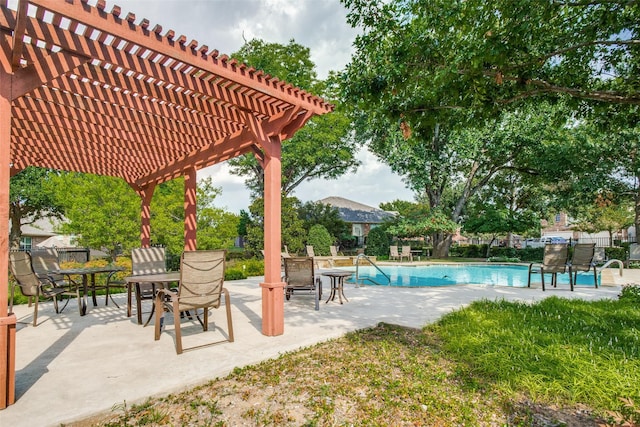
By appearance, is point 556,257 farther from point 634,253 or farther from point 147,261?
point 634,253

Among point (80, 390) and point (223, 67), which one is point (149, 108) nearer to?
point (223, 67)

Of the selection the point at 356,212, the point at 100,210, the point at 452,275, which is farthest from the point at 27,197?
Answer: the point at 356,212

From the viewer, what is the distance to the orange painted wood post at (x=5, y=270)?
277 cm

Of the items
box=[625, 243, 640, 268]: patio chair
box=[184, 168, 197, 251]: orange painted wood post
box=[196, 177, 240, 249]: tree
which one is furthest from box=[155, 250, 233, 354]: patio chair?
box=[625, 243, 640, 268]: patio chair

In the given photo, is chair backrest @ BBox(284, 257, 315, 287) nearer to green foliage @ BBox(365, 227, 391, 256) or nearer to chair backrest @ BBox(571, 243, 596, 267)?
chair backrest @ BBox(571, 243, 596, 267)

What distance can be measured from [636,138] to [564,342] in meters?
17.5

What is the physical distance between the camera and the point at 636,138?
52.6 ft

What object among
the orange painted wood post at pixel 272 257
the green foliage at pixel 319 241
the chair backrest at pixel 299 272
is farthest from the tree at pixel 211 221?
the orange painted wood post at pixel 272 257

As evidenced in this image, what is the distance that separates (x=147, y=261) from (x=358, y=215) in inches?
1138

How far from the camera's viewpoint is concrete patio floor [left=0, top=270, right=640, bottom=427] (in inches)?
111

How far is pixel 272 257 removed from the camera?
15.4 ft

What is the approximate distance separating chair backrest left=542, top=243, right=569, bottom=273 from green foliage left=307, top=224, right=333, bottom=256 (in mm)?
13384

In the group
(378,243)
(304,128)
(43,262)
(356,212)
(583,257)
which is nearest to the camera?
(43,262)

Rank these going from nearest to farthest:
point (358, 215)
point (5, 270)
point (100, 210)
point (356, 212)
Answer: point (5, 270), point (100, 210), point (358, 215), point (356, 212)
